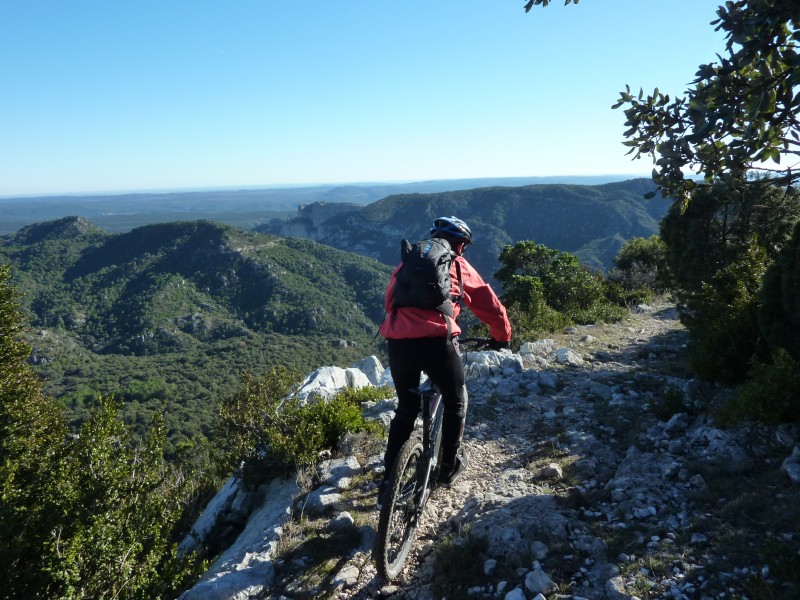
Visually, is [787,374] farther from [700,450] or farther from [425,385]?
[425,385]

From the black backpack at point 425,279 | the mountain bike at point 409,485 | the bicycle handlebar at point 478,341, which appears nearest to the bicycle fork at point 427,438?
the mountain bike at point 409,485

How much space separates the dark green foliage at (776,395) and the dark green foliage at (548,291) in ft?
20.9

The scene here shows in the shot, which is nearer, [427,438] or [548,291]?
[427,438]

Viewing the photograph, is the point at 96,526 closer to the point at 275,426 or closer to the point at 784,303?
the point at 275,426

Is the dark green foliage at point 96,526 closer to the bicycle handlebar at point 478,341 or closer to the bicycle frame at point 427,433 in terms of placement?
the bicycle frame at point 427,433

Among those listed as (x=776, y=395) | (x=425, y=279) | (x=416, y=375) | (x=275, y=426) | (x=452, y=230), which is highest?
(x=452, y=230)

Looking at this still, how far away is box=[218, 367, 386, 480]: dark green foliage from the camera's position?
504cm

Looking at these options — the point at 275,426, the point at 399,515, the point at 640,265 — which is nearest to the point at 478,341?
the point at 399,515

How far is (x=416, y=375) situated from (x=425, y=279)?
73 cm

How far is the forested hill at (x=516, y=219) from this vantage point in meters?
110

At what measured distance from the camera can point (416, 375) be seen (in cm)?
334

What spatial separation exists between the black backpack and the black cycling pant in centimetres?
24

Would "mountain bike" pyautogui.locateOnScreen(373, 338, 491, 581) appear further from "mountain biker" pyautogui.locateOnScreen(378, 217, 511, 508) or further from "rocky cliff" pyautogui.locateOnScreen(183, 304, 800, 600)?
"rocky cliff" pyautogui.locateOnScreen(183, 304, 800, 600)

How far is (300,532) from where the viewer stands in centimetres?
400
